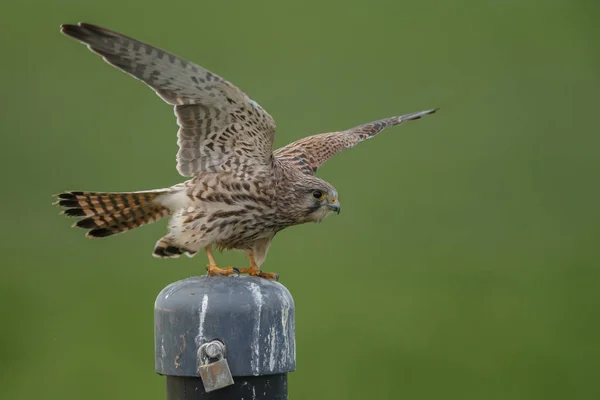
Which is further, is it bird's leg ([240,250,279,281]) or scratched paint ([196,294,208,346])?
bird's leg ([240,250,279,281])

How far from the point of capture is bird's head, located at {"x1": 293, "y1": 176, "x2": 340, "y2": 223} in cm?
425

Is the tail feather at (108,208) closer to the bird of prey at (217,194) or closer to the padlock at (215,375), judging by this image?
the bird of prey at (217,194)

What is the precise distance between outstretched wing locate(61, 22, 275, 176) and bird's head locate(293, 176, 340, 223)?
0.73ft

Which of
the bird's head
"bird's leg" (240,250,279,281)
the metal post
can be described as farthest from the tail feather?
the metal post

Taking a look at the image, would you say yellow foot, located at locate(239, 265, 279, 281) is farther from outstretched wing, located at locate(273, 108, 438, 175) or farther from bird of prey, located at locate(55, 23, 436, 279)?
outstretched wing, located at locate(273, 108, 438, 175)

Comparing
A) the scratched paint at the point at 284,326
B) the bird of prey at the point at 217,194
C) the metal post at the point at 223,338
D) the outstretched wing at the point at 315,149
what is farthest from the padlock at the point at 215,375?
the outstretched wing at the point at 315,149

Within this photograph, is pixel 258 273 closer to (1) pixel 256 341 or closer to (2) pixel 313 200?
(2) pixel 313 200

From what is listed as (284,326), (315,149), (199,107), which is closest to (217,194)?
(199,107)

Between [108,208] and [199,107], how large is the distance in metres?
0.64

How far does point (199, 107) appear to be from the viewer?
3900 millimetres

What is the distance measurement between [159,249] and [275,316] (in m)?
1.73

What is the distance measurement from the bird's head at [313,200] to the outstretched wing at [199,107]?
0.73ft

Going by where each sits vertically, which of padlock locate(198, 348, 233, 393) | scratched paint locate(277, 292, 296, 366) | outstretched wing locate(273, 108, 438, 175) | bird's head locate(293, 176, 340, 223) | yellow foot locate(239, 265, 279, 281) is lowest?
padlock locate(198, 348, 233, 393)

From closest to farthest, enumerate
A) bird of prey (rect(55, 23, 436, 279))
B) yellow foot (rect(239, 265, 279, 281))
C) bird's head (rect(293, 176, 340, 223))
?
yellow foot (rect(239, 265, 279, 281)) → bird of prey (rect(55, 23, 436, 279)) → bird's head (rect(293, 176, 340, 223))
